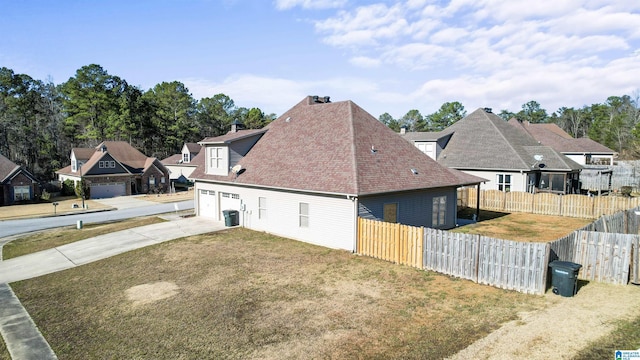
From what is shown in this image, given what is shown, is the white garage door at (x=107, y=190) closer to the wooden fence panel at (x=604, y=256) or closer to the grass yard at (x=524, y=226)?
the grass yard at (x=524, y=226)

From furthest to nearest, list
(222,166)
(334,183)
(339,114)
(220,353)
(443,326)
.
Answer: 1. (222,166)
2. (339,114)
3. (334,183)
4. (443,326)
5. (220,353)

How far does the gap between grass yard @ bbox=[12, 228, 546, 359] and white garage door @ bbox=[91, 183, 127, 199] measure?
34.3 m

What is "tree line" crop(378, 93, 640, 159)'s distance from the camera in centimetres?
8181

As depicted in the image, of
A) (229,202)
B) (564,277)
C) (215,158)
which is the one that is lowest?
(564,277)

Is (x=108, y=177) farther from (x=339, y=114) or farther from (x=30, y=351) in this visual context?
(x=30, y=351)

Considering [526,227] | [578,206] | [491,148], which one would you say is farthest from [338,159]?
[491,148]

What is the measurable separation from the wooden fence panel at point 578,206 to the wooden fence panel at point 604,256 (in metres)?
15.8

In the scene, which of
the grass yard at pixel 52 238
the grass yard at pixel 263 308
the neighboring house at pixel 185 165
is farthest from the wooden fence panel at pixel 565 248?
the neighboring house at pixel 185 165

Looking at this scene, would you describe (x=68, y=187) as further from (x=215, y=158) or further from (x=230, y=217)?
→ (x=230, y=217)

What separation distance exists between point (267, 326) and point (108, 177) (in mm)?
45408

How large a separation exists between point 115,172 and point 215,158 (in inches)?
1181

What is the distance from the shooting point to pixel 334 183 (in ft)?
58.8

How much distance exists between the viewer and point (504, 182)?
31656 mm

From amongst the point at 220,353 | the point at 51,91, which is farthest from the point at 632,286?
the point at 51,91
